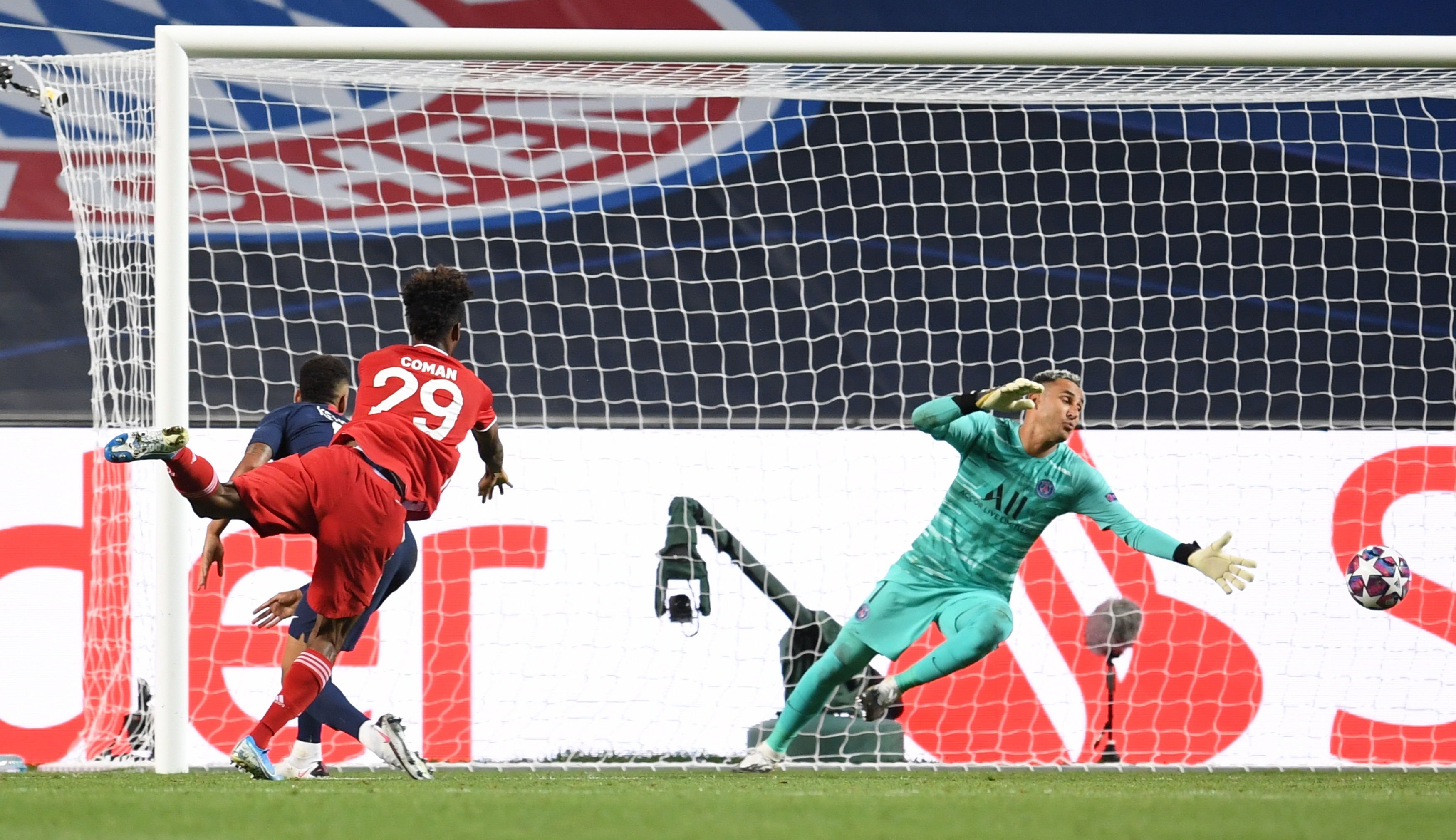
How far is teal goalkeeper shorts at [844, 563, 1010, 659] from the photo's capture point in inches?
216

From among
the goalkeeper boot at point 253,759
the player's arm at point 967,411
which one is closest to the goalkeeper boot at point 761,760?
the player's arm at point 967,411

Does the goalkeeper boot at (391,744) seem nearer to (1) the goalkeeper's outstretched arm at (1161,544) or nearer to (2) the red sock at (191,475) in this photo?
(2) the red sock at (191,475)

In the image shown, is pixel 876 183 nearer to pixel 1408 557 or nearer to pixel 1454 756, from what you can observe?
pixel 1408 557

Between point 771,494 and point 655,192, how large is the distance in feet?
6.97

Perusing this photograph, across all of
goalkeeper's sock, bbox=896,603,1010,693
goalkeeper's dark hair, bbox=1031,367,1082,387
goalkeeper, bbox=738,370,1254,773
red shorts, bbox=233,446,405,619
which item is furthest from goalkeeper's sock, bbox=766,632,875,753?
red shorts, bbox=233,446,405,619

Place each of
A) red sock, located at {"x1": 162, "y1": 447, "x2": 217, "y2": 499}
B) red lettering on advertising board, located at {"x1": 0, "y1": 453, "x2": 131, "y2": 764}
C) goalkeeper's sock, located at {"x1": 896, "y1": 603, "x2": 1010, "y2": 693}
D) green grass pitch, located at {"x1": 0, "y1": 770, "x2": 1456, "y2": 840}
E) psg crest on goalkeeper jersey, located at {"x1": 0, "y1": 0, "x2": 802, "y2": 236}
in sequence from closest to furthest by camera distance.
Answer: green grass pitch, located at {"x1": 0, "y1": 770, "x2": 1456, "y2": 840}, red sock, located at {"x1": 162, "y1": 447, "x2": 217, "y2": 499}, goalkeeper's sock, located at {"x1": 896, "y1": 603, "x2": 1010, "y2": 693}, red lettering on advertising board, located at {"x1": 0, "y1": 453, "x2": 131, "y2": 764}, psg crest on goalkeeper jersey, located at {"x1": 0, "y1": 0, "x2": 802, "y2": 236}

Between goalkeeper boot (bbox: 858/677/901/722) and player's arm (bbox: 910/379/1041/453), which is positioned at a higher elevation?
player's arm (bbox: 910/379/1041/453)

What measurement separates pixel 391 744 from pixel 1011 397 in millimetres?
2252

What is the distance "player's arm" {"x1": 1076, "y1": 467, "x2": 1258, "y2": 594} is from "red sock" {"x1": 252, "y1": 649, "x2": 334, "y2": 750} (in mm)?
2737

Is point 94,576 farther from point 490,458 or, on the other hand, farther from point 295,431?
point 490,458

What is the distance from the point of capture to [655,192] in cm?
804

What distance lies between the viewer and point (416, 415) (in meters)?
4.57

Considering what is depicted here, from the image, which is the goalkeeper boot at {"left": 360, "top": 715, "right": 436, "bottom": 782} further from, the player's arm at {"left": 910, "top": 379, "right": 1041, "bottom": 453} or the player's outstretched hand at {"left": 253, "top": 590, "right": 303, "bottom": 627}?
the player's arm at {"left": 910, "top": 379, "right": 1041, "bottom": 453}

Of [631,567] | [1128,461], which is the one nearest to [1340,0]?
[1128,461]
